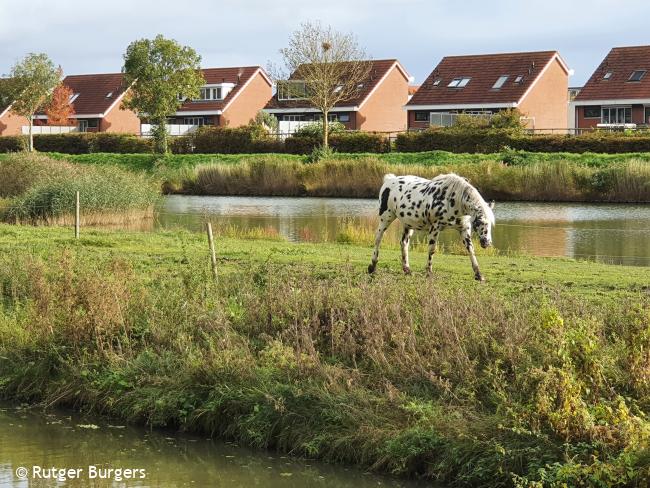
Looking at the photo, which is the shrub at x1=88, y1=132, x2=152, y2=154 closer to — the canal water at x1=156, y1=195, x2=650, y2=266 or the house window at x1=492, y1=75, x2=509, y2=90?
the canal water at x1=156, y1=195, x2=650, y2=266

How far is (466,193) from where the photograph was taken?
1747cm

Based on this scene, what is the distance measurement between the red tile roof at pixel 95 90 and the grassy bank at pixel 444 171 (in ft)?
121

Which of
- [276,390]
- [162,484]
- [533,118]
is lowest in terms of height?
[162,484]

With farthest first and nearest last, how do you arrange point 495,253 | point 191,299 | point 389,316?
1. point 495,253
2. point 191,299
3. point 389,316

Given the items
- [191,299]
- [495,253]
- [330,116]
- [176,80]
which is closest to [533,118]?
[330,116]

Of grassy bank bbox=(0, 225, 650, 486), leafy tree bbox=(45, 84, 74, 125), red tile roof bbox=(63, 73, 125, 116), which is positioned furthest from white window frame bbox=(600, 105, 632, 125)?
grassy bank bbox=(0, 225, 650, 486)

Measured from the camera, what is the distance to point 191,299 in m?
13.5

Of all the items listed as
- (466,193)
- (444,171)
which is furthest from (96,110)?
(466,193)

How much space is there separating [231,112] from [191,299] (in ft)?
257

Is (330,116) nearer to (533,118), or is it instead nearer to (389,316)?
(533,118)

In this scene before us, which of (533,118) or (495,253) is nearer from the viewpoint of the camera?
(495,253)

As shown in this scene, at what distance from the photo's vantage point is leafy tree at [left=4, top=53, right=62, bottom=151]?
81.4 m

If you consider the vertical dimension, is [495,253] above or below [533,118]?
below

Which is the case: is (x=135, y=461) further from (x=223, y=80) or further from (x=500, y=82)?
(x=223, y=80)
